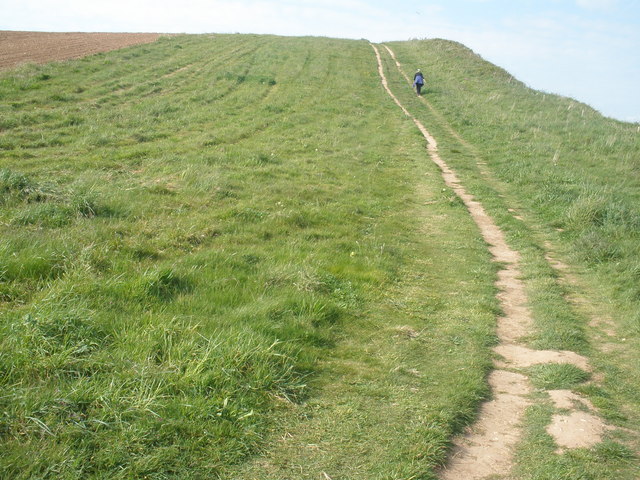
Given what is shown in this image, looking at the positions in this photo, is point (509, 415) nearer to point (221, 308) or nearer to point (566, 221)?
point (221, 308)

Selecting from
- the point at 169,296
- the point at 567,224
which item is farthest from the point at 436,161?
the point at 169,296

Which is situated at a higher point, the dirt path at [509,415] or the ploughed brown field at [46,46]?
the ploughed brown field at [46,46]

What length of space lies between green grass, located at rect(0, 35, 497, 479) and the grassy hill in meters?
0.03

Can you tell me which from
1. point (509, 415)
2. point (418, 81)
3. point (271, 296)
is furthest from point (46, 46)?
point (509, 415)

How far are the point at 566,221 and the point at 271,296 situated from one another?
748 centimetres

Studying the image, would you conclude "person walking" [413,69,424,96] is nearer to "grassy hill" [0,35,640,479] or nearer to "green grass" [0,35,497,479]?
"grassy hill" [0,35,640,479]

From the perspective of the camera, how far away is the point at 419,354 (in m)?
5.62

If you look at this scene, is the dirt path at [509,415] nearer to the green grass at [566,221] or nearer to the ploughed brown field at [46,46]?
the green grass at [566,221]

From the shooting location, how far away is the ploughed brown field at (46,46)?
93.5 feet

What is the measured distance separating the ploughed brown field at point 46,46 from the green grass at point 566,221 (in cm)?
2046

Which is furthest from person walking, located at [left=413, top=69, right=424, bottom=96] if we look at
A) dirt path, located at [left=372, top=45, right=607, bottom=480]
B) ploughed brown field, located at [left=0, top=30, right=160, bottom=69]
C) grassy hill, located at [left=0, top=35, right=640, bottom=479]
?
dirt path, located at [left=372, top=45, right=607, bottom=480]

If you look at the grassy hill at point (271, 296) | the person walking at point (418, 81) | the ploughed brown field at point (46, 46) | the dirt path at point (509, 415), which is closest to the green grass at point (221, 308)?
the grassy hill at point (271, 296)

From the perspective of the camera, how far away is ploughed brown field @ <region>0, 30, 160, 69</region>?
93.5 ft

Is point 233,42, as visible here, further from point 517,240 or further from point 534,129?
point 517,240
